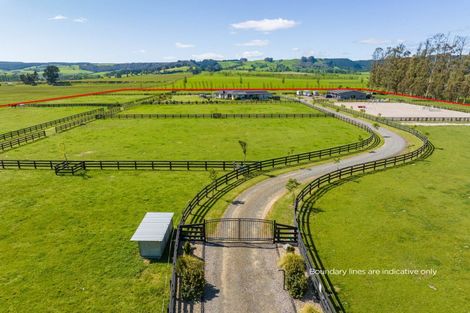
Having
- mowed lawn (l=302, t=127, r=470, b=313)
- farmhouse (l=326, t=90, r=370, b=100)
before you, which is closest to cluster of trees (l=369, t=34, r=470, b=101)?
farmhouse (l=326, t=90, r=370, b=100)

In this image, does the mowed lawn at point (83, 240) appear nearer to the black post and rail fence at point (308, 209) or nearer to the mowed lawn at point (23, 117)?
the black post and rail fence at point (308, 209)

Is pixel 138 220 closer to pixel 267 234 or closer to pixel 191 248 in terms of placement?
pixel 191 248

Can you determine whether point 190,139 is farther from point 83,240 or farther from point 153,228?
point 153,228

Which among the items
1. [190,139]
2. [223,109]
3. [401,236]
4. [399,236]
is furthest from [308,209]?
[223,109]

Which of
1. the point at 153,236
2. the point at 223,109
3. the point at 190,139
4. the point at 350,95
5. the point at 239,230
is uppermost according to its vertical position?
the point at 350,95

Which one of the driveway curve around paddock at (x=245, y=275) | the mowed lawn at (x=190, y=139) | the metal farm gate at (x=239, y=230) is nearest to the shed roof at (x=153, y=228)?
the metal farm gate at (x=239, y=230)

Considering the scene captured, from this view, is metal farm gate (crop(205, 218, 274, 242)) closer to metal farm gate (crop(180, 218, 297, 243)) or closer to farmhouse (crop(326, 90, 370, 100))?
metal farm gate (crop(180, 218, 297, 243))
